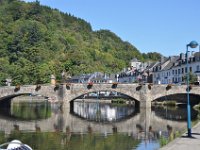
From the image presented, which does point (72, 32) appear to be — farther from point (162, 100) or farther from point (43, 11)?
point (162, 100)

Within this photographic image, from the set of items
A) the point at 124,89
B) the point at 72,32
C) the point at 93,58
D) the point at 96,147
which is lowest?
the point at 96,147

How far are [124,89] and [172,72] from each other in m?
30.5

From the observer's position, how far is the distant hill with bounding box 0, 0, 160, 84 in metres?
122

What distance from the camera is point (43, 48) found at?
148 m

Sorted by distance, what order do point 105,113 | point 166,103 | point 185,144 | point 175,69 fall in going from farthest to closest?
1. point 175,69
2. point 166,103
3. point 105,113
4. point 185,144

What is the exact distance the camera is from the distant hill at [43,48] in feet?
402

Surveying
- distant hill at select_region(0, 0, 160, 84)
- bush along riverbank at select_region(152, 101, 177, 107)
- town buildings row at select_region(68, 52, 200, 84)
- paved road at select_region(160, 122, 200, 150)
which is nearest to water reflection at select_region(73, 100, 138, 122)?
bush along riverbank at select_region(152, 101, 177, 107)

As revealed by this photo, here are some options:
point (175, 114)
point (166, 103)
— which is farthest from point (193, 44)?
point (166, 103)

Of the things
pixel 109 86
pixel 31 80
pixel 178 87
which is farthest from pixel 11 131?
pixel 31 80

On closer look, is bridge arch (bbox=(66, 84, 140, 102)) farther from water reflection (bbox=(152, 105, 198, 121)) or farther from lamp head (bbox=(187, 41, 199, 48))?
lamp head (bbox=(187, 41, 199, 48))

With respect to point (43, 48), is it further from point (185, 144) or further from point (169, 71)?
point (185, 144)

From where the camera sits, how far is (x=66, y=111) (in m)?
60.3

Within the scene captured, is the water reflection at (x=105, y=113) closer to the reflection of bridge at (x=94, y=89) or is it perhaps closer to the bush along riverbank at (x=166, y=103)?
the reflection of bridge at (x=94, y=89)

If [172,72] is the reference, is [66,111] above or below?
below
